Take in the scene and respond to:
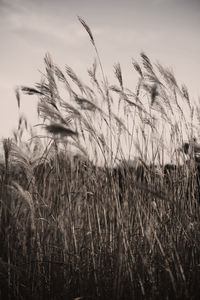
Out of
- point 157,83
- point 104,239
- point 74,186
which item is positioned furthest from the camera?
point 74,186

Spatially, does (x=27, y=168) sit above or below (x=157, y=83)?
below

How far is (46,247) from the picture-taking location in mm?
1803

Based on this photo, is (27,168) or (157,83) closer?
(27,168)

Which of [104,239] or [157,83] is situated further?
[157,83]

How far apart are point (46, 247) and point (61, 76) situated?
961 millimetres

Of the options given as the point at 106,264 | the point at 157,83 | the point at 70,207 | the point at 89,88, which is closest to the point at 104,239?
the point at 106,264

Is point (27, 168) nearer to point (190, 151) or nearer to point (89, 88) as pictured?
point (89, 88)

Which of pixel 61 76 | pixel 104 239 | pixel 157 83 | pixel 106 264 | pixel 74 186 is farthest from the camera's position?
pixel 74 186

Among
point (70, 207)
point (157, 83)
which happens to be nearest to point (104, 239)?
point (70, 207)

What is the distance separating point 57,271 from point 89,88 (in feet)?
3.34

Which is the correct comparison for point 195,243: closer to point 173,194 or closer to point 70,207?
point 173,194

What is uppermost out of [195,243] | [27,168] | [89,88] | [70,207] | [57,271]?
[89,88]

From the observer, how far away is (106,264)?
1613 mm

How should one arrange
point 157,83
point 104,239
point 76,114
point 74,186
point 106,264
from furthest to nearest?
point 74,186 < point 157,83 < point 104,239 < point 106,264 < point 76,114
